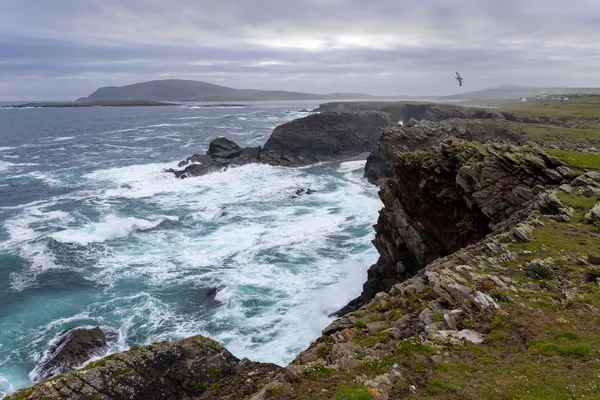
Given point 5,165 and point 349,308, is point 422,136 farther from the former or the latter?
point 5,165

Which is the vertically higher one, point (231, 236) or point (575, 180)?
point (575, 180)

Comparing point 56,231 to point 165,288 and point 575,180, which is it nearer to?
point 165,288

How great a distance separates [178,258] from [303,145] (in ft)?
199

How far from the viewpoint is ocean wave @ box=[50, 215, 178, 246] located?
44.5 meters

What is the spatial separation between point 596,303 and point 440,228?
15.7 metres

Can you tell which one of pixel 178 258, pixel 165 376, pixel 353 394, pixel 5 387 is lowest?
pixel 5 387

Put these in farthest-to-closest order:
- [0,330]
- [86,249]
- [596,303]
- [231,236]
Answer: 1. [231,236]
2. [86,249]
3. [0,330]
4. [596,303]

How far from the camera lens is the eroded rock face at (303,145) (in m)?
84.2

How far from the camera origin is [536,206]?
21.9 m

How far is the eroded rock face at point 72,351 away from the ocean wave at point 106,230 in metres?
19.6

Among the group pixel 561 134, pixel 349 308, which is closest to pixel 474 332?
pixel 349 308

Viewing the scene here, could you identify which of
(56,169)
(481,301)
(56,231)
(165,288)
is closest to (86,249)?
(56,231)

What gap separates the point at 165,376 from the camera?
15.7 metres

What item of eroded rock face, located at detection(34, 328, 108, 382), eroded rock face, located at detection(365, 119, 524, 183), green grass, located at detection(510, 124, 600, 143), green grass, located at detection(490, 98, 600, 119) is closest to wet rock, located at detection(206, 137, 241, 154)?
eroded rock face, located at detection(365, 119, 524, 183)
